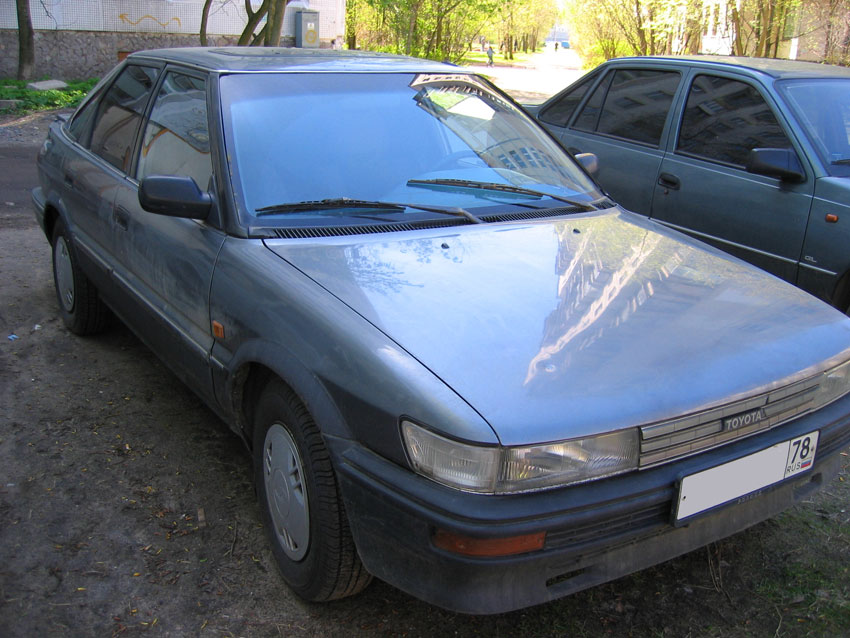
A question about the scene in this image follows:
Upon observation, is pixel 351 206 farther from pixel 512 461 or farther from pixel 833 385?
pixel 833 385

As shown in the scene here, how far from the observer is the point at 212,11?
61.3 feet

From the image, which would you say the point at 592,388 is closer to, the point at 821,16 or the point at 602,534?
the point at 602,534

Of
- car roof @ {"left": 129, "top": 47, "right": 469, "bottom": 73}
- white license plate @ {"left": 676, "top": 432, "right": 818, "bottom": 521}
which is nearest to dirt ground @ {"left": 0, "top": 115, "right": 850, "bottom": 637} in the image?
white license plate @ {"left": 676, "top": 432, "right": 818, "bottom": 521}

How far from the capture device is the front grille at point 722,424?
7.00 feet

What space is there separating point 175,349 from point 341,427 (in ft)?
4.33

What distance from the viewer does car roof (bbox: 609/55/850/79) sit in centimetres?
502

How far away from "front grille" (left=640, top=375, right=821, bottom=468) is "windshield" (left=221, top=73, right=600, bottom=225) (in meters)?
1.35

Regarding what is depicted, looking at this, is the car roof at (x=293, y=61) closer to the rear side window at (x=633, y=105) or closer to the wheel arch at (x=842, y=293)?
the rear side window at (x=633, y=105)

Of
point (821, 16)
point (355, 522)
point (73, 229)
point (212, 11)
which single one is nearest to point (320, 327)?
point (355, 522)

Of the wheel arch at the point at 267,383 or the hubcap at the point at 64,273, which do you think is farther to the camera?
the hubcap at the point at 64,273

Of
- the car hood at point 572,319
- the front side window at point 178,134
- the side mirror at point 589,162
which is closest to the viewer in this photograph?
the car hood at point 572,319

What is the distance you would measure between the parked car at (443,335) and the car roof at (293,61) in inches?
1.0

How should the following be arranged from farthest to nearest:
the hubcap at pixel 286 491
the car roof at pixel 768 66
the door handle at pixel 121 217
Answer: the car roof at pixel 768 66
the door handle at pixel 121 217
the hubcap at pixel 286 491

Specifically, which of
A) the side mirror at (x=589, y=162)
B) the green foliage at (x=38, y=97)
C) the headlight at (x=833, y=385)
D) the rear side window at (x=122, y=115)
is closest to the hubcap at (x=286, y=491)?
the headlight at (x=833, y=385)
